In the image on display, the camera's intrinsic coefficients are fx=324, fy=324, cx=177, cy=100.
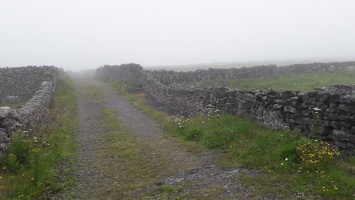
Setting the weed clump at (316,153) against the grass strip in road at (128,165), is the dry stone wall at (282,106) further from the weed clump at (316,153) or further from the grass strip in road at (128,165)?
the grass strip in road at (128,165)

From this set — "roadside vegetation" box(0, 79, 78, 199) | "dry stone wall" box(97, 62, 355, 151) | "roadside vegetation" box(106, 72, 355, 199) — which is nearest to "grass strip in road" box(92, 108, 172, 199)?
"roadside vegetation" box(0, 79, 78, 199)

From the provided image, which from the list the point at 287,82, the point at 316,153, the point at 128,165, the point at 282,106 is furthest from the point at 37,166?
the point at 287,82

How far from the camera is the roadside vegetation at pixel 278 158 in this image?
7871 millimetres

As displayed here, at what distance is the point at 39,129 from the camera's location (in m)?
15.8

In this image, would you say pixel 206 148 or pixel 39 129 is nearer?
pixel 206 148

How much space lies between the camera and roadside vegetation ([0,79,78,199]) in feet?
28.5

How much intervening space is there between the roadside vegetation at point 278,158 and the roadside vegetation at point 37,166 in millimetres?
5033

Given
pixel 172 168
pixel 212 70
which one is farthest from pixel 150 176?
pixel 212 70

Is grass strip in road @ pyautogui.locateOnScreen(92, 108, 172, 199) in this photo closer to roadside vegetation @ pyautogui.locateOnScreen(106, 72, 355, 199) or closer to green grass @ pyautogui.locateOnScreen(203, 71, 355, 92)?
roadside vegetation @ pyautogui.locateOnScreen(106, 72, 355, 199)

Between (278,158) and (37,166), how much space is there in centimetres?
705

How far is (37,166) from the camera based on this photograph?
915 centimetres

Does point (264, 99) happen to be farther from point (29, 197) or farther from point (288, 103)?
point (29, 197)

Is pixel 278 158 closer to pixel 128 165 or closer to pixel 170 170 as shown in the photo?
pixel 170 170

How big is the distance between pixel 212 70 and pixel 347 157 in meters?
25.8
